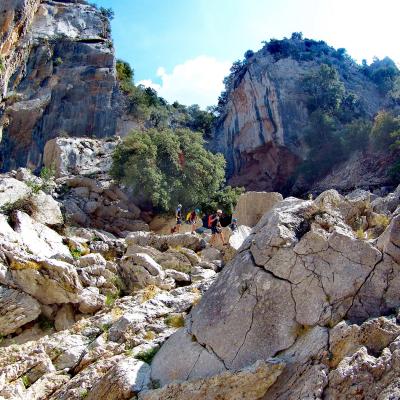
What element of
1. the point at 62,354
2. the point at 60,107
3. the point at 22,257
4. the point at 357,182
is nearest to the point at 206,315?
the point at 62,354

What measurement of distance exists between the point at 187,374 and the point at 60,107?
35.5 meters

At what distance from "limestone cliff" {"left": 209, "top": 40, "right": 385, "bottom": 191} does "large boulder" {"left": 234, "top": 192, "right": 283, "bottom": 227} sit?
23157 mm

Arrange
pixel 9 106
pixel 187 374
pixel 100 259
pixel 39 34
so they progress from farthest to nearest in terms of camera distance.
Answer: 1. pixel 39 34
2. pixel 9 106
3. pixel 100 259
4. pixel 187 374

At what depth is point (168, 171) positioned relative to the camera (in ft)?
83.8

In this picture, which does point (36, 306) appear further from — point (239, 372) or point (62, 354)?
point (239, 372)

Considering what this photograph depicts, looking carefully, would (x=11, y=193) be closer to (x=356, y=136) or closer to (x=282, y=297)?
(x=282, y=297)

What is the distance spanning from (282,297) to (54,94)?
3623 centimetres

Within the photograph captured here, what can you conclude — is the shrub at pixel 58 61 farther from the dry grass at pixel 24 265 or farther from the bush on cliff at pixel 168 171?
the dry grass at pixel 24 265

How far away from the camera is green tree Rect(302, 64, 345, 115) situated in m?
41.2

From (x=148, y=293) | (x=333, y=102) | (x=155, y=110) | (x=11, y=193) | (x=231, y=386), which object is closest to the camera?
(x=231, y=386)

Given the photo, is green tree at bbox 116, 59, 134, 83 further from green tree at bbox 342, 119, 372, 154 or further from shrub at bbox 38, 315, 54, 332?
shrub at bbox 38, 315, 54, 332

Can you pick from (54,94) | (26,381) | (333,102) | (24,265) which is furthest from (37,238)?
(333,102)

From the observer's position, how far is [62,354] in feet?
24.6

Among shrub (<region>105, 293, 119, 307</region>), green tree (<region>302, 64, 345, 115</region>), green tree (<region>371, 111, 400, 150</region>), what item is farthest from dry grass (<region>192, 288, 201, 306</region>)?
green tree (<region>302, 64, 345, 115</region>)
